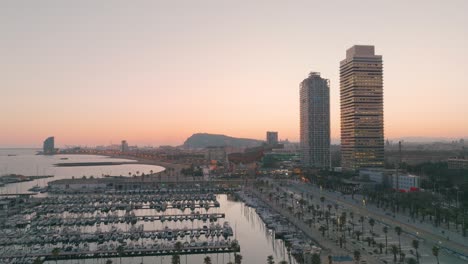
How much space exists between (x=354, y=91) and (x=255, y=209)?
3979 cm

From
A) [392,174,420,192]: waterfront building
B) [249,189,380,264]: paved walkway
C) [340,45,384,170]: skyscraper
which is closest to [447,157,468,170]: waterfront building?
[340,45,384,170]: skyscraper

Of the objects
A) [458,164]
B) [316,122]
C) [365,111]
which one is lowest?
[458,164]

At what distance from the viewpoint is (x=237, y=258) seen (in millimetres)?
22219

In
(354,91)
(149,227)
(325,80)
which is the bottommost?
(149,227)

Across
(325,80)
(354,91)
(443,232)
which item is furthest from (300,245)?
(325,80)

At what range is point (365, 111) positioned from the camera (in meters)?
75.5

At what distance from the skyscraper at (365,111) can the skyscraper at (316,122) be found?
926 inches

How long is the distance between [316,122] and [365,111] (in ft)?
85.0

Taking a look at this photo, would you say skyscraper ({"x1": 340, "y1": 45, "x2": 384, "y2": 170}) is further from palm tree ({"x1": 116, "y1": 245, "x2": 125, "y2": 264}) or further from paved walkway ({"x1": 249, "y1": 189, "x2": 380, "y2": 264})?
palm tree ({"x1": 116, "y1": 245, "x2": 125, "y2": 264})

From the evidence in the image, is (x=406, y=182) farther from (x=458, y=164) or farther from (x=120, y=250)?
(x=120, y=250)

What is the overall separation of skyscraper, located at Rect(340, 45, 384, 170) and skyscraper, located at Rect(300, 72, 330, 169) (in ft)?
77.1

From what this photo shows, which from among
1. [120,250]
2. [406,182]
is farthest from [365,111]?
[120,250]

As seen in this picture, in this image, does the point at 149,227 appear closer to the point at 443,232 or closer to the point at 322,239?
the point at 322,239

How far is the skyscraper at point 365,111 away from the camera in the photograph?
247ft
